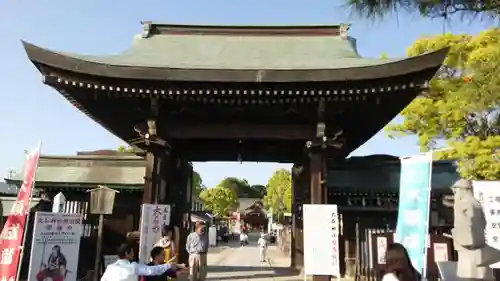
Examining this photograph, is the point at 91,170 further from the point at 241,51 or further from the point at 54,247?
the point at 241,51

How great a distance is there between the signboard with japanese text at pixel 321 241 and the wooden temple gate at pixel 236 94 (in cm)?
38

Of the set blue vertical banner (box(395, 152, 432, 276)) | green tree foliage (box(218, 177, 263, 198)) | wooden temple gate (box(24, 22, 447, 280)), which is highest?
green tree foliage (box(218, 177, 263, 198))

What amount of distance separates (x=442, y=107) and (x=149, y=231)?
11334 millimetres

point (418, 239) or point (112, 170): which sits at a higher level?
point (112, 170)

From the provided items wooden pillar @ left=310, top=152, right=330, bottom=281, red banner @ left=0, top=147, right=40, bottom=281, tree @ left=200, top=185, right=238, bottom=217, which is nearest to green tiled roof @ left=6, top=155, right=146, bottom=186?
red banner @ left=0, top=147, right=40, bottom=281

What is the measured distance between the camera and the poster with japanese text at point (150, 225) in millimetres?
9544

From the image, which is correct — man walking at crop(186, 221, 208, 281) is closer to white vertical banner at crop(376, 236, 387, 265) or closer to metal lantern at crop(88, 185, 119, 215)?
metal lantern at crop(88, 185, 119, 215)

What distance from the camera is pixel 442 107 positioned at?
51.1 feet

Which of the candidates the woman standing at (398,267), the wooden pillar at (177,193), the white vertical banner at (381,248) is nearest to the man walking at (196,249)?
the wooden pillar at (177,193)

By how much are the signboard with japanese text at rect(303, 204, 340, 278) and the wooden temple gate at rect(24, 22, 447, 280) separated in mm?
377

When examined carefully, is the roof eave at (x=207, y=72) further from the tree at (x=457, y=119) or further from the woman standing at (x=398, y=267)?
the woman standing at (x=398, y=267)

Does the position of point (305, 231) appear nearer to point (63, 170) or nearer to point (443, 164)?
point (443, 164)

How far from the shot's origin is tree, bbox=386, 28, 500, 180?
1405cm

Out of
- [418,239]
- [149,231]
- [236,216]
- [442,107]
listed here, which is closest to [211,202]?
[236,216]
